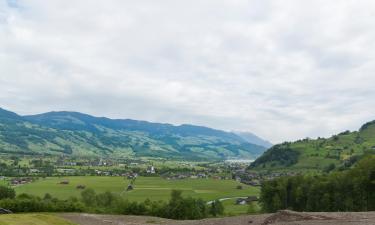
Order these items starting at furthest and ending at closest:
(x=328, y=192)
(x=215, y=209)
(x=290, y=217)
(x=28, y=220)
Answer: (x=215, y=209) → (x=328, y=192) → (x=28, y=220) → (x=290, y=217)

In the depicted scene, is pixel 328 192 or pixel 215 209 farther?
pixel 215 209

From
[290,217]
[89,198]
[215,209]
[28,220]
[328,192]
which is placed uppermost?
[328,192]

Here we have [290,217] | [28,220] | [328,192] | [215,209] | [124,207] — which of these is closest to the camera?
[290,217]

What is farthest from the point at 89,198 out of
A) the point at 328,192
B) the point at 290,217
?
the point at 290,217

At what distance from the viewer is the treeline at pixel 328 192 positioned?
253 feet

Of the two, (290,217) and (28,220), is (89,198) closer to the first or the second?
(28,220)

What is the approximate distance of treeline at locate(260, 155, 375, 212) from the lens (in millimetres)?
77000

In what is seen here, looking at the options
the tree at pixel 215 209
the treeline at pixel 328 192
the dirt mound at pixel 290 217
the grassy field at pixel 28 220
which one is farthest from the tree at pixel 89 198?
the dirt mound at pixel 290 217

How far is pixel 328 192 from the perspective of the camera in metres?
84.0

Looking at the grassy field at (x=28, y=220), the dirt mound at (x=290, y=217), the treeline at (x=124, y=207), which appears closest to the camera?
the dirt mound at (x=290, y=217)

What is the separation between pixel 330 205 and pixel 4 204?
58.9 m

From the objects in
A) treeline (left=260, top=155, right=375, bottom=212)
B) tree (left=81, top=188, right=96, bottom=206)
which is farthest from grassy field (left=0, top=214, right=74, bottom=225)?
treeline (left=260, top=155, right=375, bottom=212)

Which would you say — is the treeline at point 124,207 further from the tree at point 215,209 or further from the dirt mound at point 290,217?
the dirt mound at point 290,217

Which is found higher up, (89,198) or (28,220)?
(28,220)
